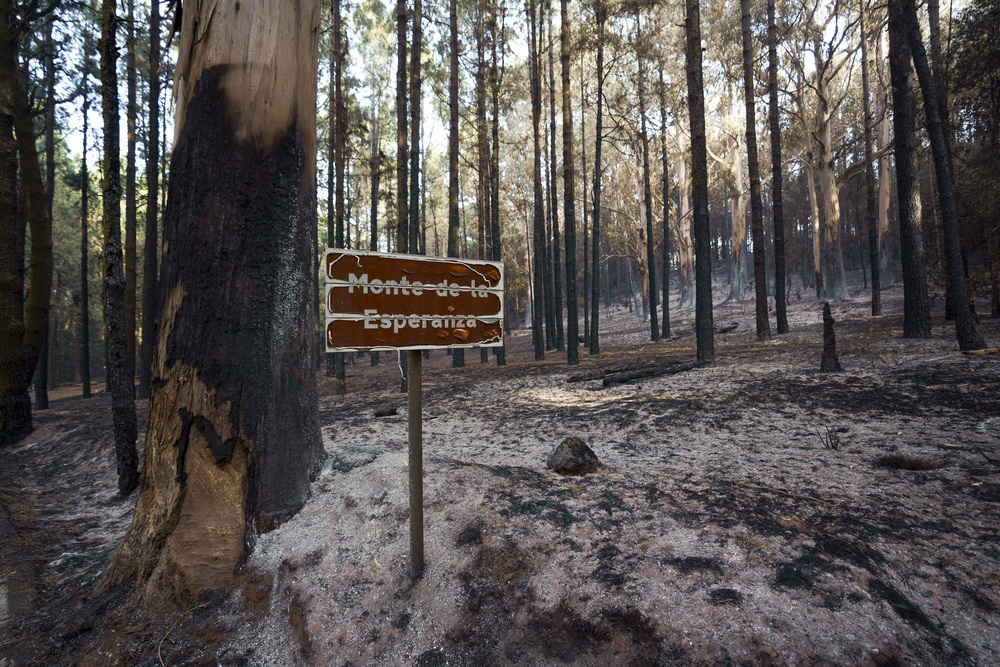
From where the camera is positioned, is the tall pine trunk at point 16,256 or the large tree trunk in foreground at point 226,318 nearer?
the large tree trunk in foreground at point 226,318

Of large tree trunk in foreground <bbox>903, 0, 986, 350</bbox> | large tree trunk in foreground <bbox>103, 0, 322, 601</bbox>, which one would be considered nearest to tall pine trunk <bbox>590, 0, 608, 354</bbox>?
large tree trunk in foreground <bbox>903, 0, 986, 350</bbox>

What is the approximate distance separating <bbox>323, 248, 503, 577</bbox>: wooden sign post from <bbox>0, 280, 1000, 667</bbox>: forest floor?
1.77ft

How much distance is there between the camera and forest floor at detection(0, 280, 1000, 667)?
2363 mm

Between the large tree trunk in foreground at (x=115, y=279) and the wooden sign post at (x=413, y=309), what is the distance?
3860mm

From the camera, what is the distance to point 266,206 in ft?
11.1

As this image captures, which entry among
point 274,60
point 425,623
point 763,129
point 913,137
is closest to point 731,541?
point 425,623

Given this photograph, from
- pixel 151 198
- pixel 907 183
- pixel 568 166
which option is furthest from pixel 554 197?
pixel 151 198

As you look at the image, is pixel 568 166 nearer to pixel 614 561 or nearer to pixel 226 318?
pixel 226 318

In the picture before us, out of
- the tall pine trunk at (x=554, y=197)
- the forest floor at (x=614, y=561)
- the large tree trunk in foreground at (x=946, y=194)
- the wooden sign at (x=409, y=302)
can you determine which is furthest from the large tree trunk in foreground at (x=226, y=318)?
the tall pine trunk at (x=554, y=197)

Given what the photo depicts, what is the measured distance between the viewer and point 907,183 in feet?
29.0

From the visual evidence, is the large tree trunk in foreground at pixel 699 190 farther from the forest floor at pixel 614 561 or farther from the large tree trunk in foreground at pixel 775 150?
the large tree trunk in foreground at pixel 775 150

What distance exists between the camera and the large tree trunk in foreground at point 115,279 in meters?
4.86

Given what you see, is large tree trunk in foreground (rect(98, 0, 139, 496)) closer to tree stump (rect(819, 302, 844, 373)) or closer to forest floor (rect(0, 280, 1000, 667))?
forest floor (rect(0, 280, 1000, 667))

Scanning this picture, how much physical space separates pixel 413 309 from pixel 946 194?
9.61 metres
